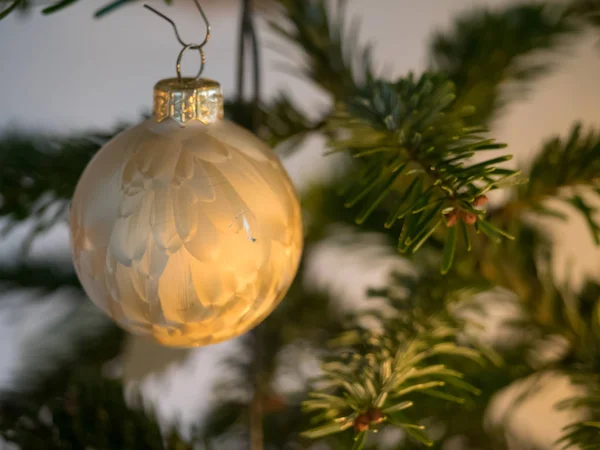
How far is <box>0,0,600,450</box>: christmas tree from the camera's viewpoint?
260 millimetres

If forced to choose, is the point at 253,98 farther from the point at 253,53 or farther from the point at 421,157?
the point at 421,157

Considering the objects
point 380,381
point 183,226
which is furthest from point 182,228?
point 380,381

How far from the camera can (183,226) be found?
24 cm

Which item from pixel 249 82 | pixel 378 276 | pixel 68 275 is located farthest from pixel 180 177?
pixel 378 276

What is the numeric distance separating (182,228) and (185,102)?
58mm

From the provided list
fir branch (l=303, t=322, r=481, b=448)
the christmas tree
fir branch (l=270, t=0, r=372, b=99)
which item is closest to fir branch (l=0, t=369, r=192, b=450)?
the christmas tree

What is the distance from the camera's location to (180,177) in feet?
0.80

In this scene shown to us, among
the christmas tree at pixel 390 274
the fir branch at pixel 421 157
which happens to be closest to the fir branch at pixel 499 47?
the christmas tree at pixel 390 274

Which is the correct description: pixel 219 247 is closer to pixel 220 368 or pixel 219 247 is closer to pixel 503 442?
pixel 503 442

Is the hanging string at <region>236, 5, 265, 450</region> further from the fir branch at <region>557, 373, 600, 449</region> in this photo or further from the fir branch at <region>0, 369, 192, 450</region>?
the fir branch at <region>557, 373, 600, 449</region>

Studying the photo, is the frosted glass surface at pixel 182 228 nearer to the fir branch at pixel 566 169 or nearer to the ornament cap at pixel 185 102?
the ornament cap at pixel 185 102

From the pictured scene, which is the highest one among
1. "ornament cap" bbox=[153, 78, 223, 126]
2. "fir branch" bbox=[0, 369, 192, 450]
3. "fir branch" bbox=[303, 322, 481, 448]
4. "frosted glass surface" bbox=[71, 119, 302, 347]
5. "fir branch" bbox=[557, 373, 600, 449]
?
"ornament cap" bbox=[153, 78, 223, 126]

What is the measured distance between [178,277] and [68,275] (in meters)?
0.25

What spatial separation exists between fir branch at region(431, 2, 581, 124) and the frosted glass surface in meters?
A: 0.18
